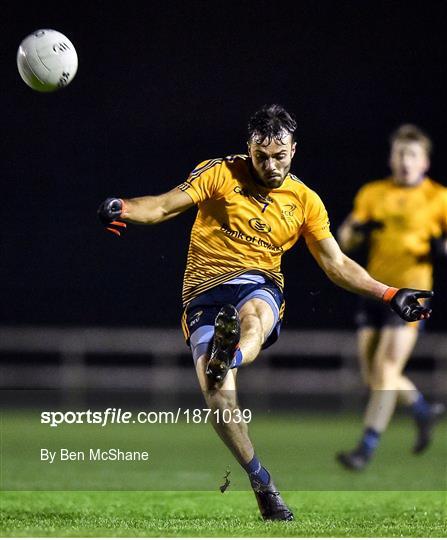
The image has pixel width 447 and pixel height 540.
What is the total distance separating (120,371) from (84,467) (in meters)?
6.87

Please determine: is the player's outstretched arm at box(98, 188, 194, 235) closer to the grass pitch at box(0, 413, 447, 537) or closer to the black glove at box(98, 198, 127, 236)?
the black glove at box(98, 198, 127, 236)

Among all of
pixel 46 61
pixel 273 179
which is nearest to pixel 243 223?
pixel 273 179

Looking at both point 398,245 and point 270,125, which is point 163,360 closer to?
point 398,245

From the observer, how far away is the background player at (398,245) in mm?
8984

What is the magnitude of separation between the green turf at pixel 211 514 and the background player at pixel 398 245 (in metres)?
1.57

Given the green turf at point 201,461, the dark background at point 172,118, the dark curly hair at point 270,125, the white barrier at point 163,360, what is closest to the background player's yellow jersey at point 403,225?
the green turf at point 201,461

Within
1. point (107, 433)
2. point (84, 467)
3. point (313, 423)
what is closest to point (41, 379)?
point (313, 423)

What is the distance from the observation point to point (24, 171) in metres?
15.4

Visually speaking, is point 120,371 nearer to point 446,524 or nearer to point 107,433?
point 107,433

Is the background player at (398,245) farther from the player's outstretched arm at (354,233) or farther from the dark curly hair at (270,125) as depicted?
the dark curly hair at (270,125)

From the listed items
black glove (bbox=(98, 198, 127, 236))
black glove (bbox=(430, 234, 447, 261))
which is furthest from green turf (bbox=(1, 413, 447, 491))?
black glove (bbox=(98, 198, 127, 236))

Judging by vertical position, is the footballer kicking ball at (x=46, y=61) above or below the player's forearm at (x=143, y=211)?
above

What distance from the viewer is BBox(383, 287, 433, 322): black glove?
6129mm

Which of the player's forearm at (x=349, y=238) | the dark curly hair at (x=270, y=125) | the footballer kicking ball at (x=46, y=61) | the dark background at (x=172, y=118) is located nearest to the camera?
the dark curly hair at (x=270, y=125)
